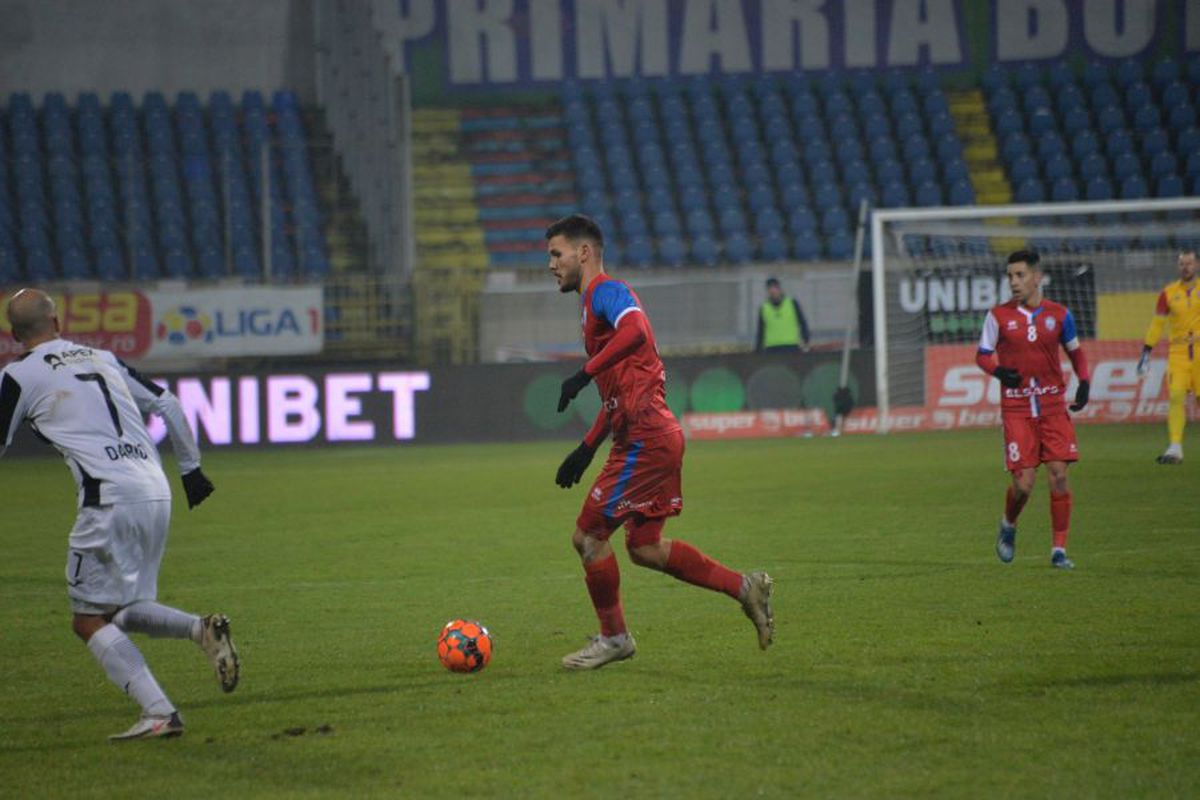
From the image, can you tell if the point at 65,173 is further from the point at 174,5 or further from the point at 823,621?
the point at 823,621

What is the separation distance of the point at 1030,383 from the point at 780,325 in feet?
43.0

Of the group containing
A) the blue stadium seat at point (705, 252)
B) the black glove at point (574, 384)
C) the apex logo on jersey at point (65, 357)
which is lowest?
the black glove at point (574, 384)

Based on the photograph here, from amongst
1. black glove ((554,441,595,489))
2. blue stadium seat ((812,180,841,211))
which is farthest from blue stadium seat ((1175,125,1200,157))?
black glove ((554,441,595,489))

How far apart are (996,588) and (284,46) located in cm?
2661

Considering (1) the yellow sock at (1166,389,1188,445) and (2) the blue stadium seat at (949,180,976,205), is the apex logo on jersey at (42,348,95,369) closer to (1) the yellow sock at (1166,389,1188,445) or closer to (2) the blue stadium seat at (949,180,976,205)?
(1) the yellow sock at (1166,389,1188,445)

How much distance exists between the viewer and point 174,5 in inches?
1288

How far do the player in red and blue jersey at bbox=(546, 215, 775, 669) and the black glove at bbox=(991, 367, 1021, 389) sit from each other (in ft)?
11.9

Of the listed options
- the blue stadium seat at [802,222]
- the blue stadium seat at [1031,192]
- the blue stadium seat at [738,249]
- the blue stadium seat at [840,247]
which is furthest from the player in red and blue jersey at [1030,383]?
the blue stadium seat at [1031,192]

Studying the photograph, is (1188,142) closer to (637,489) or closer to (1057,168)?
(1057,168)

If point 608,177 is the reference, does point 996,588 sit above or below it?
below

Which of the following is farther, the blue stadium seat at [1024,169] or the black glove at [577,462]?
the blue stadium seat at [1024,169]

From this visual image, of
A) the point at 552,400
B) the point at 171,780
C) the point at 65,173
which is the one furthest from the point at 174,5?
the point at 171,780

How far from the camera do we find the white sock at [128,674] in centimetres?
577

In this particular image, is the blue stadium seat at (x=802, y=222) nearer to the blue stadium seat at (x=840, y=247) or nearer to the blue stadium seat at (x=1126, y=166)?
the blue stadium seat at (x=840, y=247)
